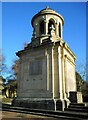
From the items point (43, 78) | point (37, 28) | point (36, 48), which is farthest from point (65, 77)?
point (37, 28)

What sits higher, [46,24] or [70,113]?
[46,24]

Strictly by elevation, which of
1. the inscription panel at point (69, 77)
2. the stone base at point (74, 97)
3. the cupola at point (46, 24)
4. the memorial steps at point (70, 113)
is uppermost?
the cupola at point (46, 24)

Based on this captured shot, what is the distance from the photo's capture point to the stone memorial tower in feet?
40.1

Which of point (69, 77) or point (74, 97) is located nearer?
point (74, 97)

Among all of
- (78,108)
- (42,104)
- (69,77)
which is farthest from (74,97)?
(42,104)

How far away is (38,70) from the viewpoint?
13.3 metres

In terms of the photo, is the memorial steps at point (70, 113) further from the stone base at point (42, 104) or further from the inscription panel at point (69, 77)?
the inscription panel at point (69, 77)

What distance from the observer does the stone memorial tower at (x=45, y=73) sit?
1224 centimetres

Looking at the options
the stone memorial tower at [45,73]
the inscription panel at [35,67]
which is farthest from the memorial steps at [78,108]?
the inscription panel at [35,67]

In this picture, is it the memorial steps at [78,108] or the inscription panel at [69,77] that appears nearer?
the memorial steps at [78,108]

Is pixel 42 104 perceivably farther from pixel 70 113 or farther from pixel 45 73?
pixel 70 113

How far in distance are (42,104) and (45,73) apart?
2.35m

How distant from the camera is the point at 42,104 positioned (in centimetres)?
1214

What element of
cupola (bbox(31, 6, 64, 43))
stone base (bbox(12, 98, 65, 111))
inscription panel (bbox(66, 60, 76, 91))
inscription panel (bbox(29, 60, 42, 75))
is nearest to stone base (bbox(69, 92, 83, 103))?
inscription panel (bbox(66, 60, 76, 91))
